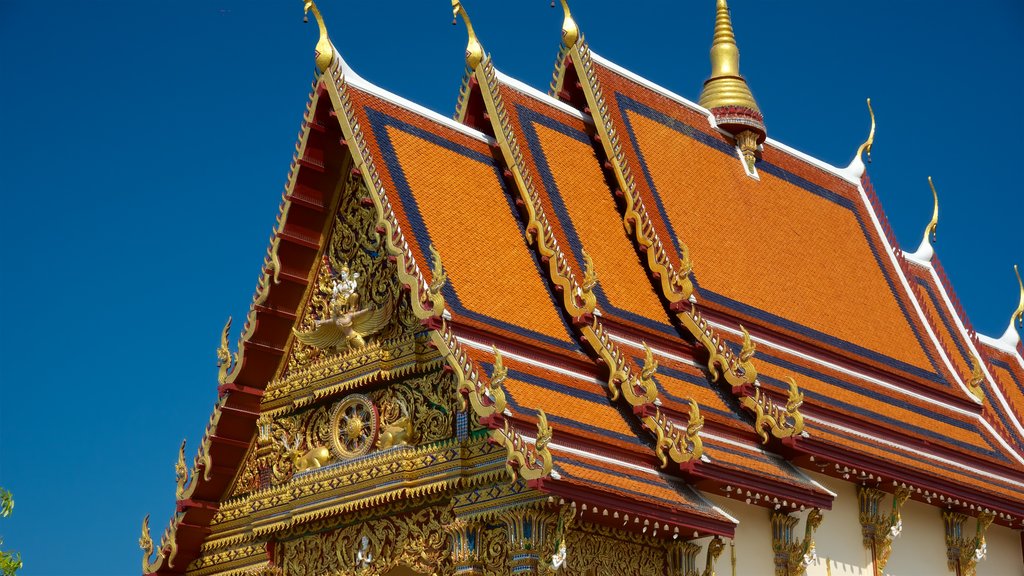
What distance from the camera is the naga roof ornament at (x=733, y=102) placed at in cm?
2386

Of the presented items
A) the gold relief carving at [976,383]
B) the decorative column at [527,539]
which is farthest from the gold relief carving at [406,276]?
the gold relief carving at [976,383]

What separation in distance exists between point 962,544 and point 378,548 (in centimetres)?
773

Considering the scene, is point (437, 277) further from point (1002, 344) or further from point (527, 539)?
point (1002, 344)

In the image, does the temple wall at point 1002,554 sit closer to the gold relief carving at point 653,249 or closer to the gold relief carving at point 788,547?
the gold relief carving at point 788,547

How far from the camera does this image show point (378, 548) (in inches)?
703

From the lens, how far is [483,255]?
18.6 meters

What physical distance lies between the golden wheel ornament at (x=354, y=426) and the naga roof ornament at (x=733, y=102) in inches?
302

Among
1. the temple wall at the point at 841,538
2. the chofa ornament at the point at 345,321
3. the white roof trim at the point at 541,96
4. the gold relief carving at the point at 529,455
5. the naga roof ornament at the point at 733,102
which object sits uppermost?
the naga roof ornament at the point at 733,102

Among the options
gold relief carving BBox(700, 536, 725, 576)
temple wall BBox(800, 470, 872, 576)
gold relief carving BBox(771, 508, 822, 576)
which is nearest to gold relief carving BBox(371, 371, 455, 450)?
gold relief carving BBox(700, 536, 725, 576)

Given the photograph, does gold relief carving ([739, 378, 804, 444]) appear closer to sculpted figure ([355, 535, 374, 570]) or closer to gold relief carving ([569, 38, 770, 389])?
gold relief carving ([569, 38, 770, 389])

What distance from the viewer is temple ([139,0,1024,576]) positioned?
1700 cm

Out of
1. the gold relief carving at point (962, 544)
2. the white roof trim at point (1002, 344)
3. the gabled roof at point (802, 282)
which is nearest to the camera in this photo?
the gabled roof at point (802, 282)

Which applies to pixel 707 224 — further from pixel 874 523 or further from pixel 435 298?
pixel 435 298

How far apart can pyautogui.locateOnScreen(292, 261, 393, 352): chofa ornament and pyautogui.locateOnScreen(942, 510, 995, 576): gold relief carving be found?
7.69 metres
